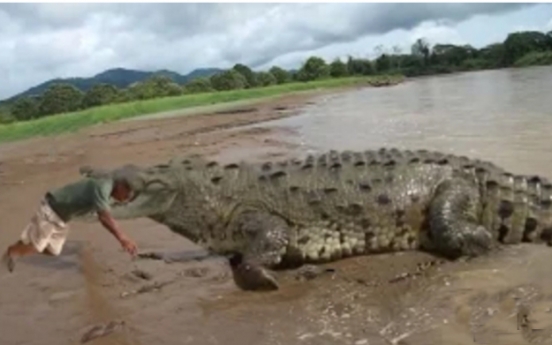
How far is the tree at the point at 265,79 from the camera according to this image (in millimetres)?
86825

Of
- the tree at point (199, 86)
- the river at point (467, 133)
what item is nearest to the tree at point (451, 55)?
the tree at point (199, 86)

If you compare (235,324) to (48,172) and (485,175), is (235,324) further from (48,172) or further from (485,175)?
(48,172)

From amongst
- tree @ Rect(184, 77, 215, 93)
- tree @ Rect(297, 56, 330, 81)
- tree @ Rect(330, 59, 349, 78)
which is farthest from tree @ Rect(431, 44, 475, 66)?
tree @ Rect(184, 77, 215, 93)

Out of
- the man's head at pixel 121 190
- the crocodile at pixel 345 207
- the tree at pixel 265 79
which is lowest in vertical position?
the crocodile at pixel 345 207

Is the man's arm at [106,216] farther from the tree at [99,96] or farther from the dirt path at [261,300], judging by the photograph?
the tree at [99,96]

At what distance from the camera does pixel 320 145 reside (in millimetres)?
13938

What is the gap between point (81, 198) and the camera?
5.30 metres

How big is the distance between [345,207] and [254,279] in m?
1.04

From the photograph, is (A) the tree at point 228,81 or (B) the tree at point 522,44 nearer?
(A) the tree at point 228,81

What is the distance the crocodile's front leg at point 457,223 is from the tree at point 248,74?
78069 millimetres

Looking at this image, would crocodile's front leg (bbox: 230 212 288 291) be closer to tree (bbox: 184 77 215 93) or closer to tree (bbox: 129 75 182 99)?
tree (bbox: 129 75 182 99)

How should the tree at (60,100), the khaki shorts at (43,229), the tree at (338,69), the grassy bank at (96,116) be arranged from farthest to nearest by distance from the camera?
the tree at (338,69) < the tree at (60,100) < the grassy bank at (96,116) < the khaki shorts at (43,229)

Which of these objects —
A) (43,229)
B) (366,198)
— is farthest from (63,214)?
(366,198)

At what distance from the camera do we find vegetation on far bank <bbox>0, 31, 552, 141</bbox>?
42731mm
